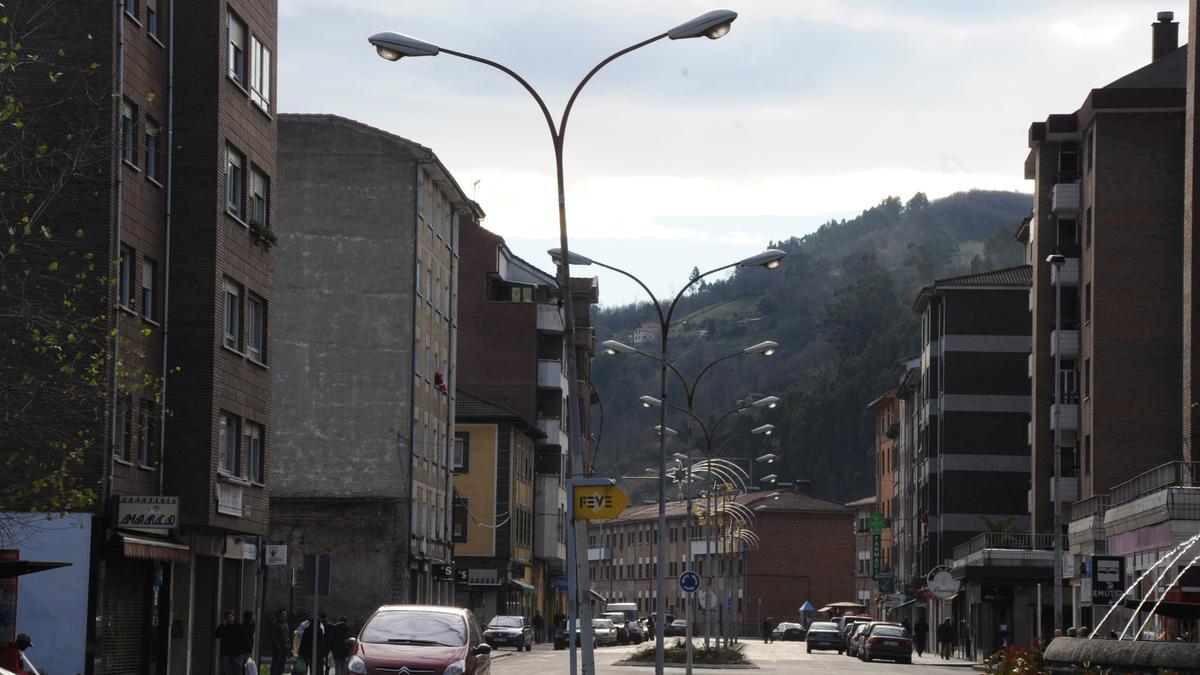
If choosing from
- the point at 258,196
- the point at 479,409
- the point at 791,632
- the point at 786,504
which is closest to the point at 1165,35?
the point at 479,409

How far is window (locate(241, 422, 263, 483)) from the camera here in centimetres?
4319

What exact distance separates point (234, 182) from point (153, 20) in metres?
4.82

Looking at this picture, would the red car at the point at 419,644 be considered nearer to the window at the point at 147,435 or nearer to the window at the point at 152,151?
the window at the point at 147,435

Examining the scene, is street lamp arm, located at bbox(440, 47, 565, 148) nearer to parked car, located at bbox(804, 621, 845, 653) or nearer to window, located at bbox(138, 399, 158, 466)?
window, located at bbox(138, 399, 158, 466)

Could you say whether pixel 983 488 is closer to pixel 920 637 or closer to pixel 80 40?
pixel 920 637

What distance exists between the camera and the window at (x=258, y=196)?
43688 millimetres

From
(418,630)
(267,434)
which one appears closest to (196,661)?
(267,434)

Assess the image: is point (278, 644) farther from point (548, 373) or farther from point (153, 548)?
point (548, 373)

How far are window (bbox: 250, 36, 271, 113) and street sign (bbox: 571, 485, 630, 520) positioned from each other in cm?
2031

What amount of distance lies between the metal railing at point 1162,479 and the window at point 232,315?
21.3 m

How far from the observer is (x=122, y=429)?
36.3m

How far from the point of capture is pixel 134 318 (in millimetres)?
36875

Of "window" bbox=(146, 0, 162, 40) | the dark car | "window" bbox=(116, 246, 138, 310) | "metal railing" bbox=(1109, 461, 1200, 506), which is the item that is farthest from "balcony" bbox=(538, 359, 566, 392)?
"window" bbox=(116, 246, 138, 310)

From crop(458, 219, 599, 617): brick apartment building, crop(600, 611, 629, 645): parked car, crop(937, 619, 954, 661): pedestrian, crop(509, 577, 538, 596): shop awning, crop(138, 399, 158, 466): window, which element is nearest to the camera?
crop(138, 399, 158, 466): window
